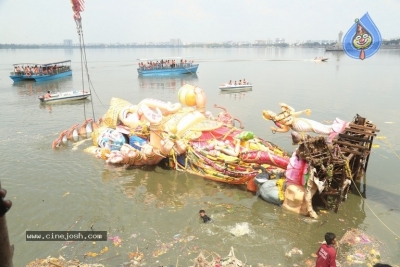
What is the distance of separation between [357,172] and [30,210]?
10291 millimetres

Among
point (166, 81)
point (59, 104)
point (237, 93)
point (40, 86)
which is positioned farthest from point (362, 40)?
point (40, 86)

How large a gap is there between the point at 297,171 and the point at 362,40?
410cm

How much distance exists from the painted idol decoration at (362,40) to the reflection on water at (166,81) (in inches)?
1063

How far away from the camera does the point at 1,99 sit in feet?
96.6

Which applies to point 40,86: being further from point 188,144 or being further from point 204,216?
point 204,216

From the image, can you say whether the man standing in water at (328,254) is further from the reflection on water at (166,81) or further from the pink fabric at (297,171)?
the reflection on water at (166,81)

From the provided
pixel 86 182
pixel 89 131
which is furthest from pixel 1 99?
pixel 86 182

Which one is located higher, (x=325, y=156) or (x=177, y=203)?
(x=325, y=156)

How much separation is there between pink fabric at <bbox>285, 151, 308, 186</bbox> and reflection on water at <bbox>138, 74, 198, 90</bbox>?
27454 mm

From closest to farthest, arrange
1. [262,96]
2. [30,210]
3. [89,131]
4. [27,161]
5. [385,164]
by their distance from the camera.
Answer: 1. [30,210]
2. [385,164]
3. [27,161]
4. [89,131]
5. [262,96]

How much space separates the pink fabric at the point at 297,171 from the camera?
8438mm

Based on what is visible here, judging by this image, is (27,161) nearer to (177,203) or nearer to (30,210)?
(30,210)

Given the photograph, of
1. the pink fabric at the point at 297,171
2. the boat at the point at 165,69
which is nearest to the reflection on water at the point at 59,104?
the boat at the point at 165,69

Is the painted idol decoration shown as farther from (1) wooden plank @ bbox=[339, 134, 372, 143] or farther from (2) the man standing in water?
(2) the man standing in water
